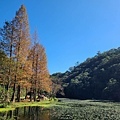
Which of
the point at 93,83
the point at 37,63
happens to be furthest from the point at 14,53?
the point at 93,83

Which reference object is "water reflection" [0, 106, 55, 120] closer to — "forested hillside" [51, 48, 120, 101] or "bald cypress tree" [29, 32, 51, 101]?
"bald cypress tree" [29, 32, 51, 101]

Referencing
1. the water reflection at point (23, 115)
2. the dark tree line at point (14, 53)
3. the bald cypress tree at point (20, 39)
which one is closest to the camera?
the water reflection at point (23, 115)

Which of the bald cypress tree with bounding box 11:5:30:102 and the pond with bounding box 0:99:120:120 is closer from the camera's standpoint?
the pond with bounding box 0:99:120:120

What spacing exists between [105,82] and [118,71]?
11326mm

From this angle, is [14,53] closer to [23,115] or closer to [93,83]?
[23,115]

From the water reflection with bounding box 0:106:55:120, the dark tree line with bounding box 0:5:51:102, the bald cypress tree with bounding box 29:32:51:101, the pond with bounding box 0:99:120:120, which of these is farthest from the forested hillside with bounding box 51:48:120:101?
the water reflection with bounding box 0:106:55:120

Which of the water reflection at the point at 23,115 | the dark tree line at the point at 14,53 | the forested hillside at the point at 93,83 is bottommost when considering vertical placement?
the water reflection at the point at 23,115

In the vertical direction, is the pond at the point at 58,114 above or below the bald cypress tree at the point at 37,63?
below

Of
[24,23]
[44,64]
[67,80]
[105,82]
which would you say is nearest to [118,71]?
[105,82]

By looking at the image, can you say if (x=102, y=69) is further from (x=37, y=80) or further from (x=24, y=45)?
(x=24, y=45)

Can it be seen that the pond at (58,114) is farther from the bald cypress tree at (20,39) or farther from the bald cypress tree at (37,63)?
the bald cypress tree at (37,63)

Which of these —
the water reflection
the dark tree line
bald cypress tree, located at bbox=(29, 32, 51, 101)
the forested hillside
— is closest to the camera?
the water reflection

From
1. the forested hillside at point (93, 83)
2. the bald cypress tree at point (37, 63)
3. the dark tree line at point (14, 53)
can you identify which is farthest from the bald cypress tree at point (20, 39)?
the forested hillside at point (93, 83)

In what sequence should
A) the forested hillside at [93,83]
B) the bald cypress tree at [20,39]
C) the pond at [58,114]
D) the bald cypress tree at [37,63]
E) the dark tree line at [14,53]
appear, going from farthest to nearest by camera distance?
the forested hillside at [93,83] → the bald cypress tree at [37,63] → the bald cypress tree at [20,39] → the dark tree line at [14,53] → the pond at [58,114]
